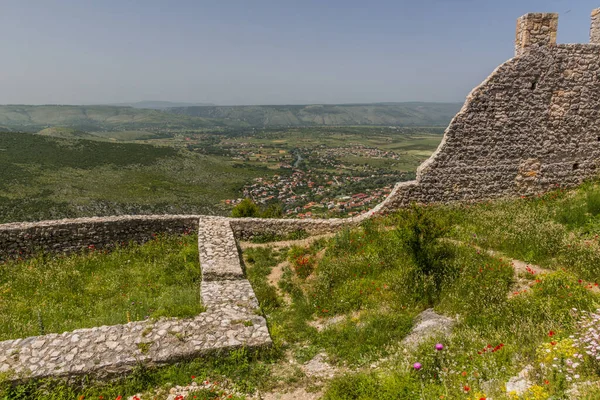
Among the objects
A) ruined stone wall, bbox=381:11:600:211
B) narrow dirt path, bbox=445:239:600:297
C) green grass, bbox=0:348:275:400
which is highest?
ruined stone wall, bbox=381:11:600:211

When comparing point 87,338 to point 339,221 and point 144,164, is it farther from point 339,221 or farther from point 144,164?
Answer: point 144,164

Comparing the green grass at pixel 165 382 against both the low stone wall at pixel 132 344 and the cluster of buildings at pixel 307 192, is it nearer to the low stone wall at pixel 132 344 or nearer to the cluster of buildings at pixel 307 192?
the low stone wall at pixel 132 344

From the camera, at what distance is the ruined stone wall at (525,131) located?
10.9m

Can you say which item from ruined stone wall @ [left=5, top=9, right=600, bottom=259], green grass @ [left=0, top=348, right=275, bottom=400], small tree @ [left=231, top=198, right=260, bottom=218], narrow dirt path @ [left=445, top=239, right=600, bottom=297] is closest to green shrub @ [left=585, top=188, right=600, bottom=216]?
ruined stone wall @ [left=5, top=9, right=600, bottom=259]

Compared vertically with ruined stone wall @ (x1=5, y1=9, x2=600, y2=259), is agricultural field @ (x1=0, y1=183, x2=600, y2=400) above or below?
below

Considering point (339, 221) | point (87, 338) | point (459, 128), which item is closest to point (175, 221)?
point (339, 221)

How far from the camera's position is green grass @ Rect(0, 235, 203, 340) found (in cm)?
705

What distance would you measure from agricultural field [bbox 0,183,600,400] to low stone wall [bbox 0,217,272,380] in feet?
0.60

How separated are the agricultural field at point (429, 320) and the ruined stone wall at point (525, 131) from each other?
1.75m

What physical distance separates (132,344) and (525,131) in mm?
12444

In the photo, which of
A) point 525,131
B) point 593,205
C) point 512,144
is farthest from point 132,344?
point 525,131

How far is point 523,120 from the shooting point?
11250 mm

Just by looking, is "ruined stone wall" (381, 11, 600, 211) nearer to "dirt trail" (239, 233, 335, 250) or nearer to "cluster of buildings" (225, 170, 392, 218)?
"dirt trail" (239, 233, 335, 250)

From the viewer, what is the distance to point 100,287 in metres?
9.26
